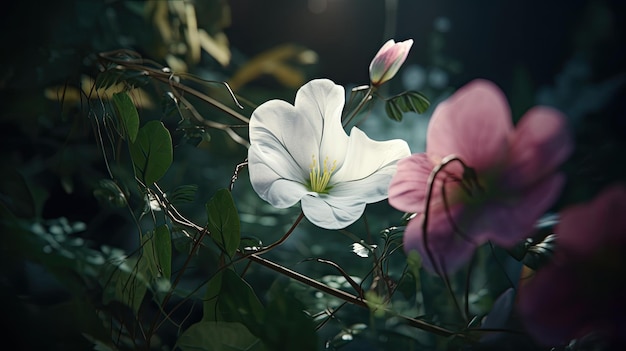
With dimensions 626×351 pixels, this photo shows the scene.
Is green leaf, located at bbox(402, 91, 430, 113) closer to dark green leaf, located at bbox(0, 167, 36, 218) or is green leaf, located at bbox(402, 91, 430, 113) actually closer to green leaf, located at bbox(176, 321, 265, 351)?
green leaf, located at bbox(176, 321, 265, 351)

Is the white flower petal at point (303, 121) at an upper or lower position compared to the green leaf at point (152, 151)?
upper

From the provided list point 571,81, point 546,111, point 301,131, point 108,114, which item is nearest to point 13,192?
point 108,114

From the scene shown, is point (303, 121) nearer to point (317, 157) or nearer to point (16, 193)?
point (317, 157)

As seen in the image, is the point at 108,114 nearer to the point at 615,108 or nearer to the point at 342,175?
the point at 342,175

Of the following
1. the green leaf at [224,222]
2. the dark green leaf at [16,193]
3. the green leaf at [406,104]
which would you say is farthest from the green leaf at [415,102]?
the dark green leaf at [16,193]

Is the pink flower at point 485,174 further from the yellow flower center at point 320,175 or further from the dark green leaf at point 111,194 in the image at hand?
the dark green leaf at point 111,194

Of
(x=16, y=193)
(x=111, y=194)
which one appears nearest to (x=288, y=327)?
(x=111, y=194)
